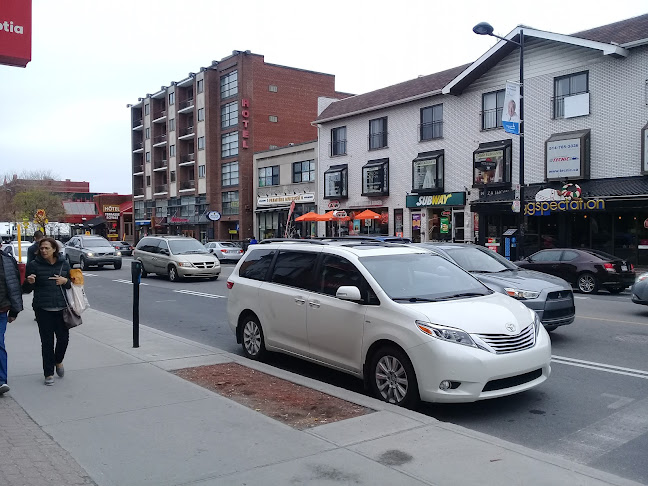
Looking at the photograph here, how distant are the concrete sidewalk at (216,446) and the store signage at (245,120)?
4578 cm

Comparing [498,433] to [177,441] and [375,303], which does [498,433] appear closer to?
[375,303]

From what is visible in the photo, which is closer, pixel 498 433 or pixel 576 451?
pixel 576 451

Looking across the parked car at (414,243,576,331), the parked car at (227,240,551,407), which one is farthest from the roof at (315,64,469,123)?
the parked car at (227,240,551,407)

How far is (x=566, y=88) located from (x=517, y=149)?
329 cm

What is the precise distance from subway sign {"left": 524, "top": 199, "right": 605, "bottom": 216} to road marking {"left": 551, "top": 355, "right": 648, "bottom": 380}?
17.1 m

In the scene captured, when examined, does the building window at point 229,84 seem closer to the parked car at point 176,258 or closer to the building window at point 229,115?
the building window at point 229,115

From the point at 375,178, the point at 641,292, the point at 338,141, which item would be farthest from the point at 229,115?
the point at 641,292

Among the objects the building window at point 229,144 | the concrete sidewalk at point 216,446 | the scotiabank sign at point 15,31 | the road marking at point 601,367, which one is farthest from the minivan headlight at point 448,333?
the building window at point 229,144

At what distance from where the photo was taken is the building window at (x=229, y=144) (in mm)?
52659

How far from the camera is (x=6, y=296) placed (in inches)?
241

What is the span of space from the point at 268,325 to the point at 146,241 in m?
17.5

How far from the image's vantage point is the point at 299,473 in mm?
4203

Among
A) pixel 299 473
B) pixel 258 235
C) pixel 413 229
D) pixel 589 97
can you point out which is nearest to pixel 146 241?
pixel 413 229

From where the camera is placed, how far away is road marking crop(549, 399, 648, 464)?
4.95m
